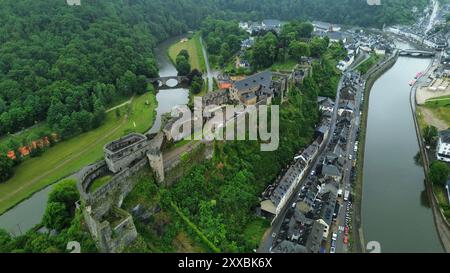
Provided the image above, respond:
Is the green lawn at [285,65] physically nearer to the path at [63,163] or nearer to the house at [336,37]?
the house at [336,37]

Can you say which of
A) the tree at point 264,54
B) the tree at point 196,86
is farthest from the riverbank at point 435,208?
the tree at point 196,86

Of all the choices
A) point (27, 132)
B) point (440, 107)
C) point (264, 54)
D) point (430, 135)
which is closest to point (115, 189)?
point (27, 132)

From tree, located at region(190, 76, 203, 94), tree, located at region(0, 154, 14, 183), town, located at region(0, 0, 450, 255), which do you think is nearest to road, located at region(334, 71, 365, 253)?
town, located at region(0, 0, 450, 255)

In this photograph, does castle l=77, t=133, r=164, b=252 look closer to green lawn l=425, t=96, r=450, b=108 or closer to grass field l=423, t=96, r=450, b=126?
grass field l=423, t=96, r=450, b=126

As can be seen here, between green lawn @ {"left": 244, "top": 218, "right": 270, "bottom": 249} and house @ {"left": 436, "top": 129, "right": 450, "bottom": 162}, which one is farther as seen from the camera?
house @ {"left": 436, "top": 129, "right": 450, "bottom": 162}

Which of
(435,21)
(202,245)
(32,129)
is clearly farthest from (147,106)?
(435,21)
